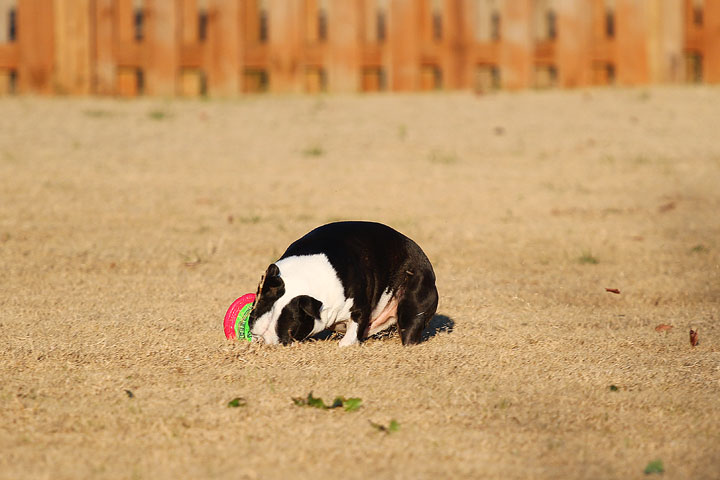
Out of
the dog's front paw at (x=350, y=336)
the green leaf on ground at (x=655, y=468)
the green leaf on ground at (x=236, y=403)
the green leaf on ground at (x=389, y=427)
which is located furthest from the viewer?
the dog's front paw at (x=350, y=336)

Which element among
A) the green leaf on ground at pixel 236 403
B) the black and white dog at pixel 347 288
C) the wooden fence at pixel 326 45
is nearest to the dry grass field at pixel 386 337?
the green leaf on ground at pixel 236 403

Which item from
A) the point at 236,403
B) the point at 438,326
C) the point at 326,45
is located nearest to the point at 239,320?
the point at 236,403

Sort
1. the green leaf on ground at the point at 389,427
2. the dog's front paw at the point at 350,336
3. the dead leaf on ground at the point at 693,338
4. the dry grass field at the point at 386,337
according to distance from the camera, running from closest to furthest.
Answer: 1. the dry grass field at the point at 386,337
2. the green leaf on ground at the point at 389,427
3. the dog's front paw at the point at 350,336
4. the dead leaf on ground at the point at 693,338

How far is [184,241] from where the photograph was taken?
24.6ft

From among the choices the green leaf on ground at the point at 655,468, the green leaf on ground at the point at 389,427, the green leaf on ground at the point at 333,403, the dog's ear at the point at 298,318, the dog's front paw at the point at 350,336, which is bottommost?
the green leaf on ground at the point at 655,468

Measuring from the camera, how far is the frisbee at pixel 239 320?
4785mm

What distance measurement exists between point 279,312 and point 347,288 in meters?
0.35

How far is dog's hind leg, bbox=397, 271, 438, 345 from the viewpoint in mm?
4836

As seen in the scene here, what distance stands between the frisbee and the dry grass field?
93 mm

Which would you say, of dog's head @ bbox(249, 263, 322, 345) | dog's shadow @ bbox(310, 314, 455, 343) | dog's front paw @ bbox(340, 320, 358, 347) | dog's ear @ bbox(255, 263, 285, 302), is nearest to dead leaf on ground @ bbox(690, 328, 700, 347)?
dog's shadow @ bbox(310, 314, 455, 343)

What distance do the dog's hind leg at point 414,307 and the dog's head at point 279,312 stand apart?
0.54 metres

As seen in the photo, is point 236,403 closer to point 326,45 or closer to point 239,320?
point 239,320

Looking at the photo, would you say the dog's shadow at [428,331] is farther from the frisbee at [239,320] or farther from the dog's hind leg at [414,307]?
the frisbee at [239,320]

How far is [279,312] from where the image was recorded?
173 inches
